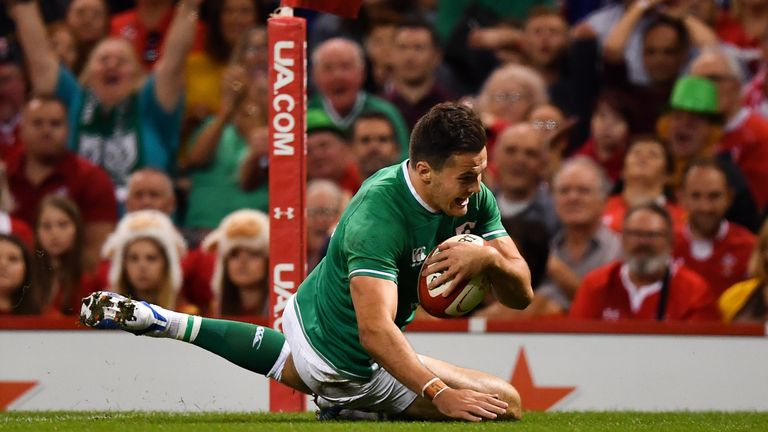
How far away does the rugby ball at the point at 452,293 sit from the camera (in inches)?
261

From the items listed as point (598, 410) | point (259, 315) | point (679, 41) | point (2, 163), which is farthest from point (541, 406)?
point (2, 163)

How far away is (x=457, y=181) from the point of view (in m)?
6.68

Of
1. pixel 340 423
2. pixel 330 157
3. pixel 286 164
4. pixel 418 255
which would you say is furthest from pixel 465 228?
pixel 330 157

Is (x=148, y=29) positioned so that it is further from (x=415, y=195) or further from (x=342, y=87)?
(x=415, y=195)

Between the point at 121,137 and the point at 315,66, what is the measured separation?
1.81 m

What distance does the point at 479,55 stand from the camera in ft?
42.0

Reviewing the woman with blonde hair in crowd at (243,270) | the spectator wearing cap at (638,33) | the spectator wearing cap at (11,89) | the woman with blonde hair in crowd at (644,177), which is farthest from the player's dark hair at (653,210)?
the spectator wearing cap at (11,89)

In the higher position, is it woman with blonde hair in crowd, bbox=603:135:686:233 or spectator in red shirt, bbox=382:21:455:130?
spectator in red shirt, bbox=382:21:455:130

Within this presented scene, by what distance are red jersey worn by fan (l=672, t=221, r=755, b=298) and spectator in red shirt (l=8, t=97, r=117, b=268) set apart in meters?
4.63

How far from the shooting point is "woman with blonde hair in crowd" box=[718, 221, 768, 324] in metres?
9.57

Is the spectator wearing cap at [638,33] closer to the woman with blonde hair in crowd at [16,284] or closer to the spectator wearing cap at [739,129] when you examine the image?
the spectator wearing cap at [739,129]

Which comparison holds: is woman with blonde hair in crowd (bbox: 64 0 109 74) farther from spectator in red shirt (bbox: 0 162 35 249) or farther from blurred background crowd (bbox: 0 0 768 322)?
spectator in red shirt (bbox: 0 162 35 249)

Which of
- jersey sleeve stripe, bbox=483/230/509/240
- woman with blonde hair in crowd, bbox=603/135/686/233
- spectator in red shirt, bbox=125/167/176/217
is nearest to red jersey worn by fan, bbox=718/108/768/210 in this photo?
woman with blonde hair in crowd, bbox=603/135/686/233

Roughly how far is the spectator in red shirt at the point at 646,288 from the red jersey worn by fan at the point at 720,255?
1.26ft
